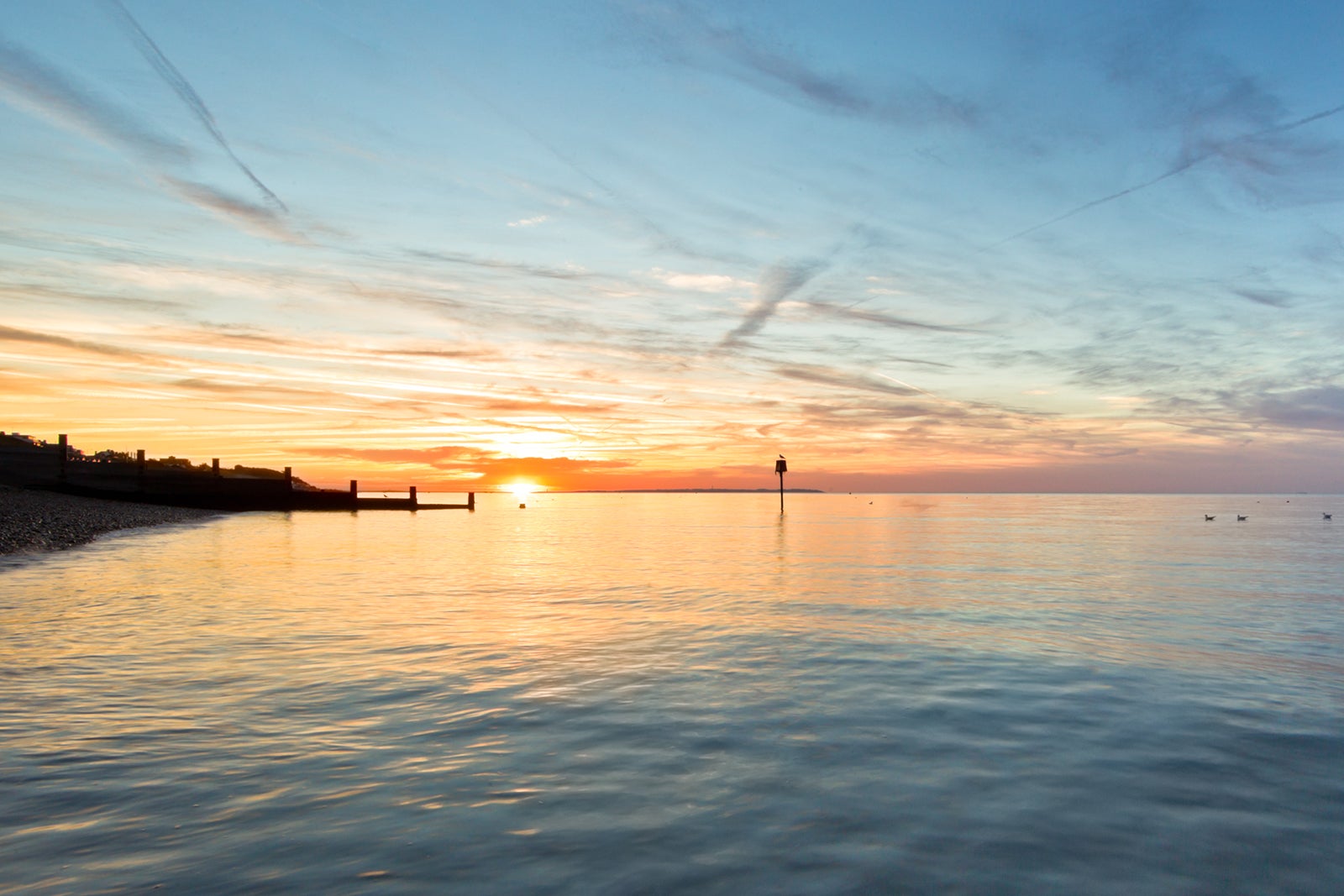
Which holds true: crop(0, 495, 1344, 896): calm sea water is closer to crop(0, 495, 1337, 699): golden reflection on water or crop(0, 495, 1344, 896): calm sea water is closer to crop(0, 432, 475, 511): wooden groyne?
crop(0, 495, 1337, 699): golden reflection on water

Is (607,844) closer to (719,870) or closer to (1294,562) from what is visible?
(719,870)

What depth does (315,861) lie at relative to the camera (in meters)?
5.09

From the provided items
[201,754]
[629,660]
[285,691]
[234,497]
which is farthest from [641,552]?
[234,497]

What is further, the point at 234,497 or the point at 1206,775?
the point at 234,497

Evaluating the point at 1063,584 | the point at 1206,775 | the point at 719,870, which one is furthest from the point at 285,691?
the point at 1063,584

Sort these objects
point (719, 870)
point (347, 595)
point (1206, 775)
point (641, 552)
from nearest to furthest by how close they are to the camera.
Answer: point (719, 870), point (1206, 775), point (347, 595), point (641, 552)

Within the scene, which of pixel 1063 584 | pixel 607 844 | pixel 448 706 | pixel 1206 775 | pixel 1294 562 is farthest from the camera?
pixel 1294 562

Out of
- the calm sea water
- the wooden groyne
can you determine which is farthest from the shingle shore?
the calm sea water

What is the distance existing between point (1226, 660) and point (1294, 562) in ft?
80.1

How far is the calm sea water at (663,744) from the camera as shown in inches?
204

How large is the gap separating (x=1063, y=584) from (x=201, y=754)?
22230mm

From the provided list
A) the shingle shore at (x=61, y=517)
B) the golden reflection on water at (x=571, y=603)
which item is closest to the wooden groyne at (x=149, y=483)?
the shingle shore at (x=61, y=517)

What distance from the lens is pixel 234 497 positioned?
65.0m

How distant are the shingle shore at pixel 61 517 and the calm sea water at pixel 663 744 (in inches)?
533
